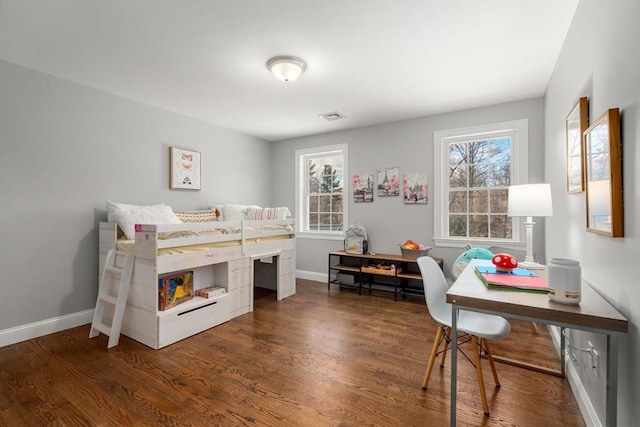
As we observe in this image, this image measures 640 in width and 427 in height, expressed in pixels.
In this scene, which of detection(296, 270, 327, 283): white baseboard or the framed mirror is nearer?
the framed mirror

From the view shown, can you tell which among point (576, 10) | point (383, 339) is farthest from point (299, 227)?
point (576, 10)

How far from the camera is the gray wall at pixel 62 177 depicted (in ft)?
8.21

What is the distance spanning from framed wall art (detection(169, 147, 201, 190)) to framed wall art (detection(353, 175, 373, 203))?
2242 millimetres

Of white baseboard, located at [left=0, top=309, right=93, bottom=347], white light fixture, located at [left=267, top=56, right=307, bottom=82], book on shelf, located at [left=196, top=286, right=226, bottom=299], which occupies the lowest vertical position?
white baseboard, located at [left=0, top=309, right=93, bottom=347]

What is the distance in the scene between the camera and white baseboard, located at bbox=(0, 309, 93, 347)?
2.47 meters

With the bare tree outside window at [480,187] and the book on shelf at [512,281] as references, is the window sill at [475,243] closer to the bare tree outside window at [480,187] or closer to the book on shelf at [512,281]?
the bare tree outside window at [480,187]

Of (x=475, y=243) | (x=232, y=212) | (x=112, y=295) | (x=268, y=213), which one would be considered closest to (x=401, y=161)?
(x=475, y=243)

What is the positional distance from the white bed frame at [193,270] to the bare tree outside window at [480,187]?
237 cm

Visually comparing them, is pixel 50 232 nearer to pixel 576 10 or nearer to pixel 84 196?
pixel 84 196

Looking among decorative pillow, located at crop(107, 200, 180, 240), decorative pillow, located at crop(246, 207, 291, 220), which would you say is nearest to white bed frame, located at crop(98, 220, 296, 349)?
decorative pillow, located at crop(107, 200, 180, 240)

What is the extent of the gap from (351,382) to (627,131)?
1909 millimetres

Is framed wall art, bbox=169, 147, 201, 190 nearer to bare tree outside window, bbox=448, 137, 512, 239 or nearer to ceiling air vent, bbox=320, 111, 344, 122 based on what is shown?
ceiling air vent, bbox=320, 111, 344, 122

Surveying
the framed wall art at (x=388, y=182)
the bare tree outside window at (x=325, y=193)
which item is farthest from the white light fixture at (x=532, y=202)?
the bare tree outside window at (x=325, y=193)

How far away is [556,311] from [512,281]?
39 cm
